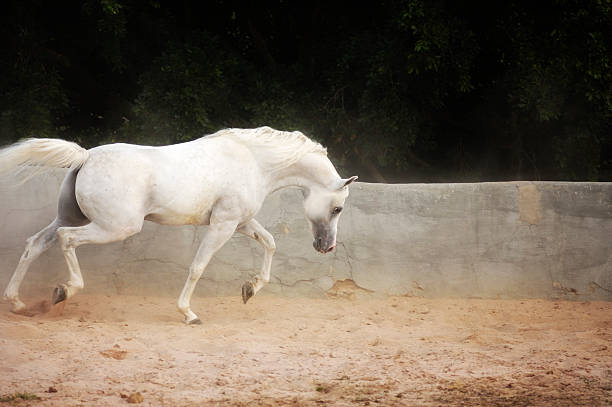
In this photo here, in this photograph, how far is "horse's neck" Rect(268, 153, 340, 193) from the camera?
18.5 feet

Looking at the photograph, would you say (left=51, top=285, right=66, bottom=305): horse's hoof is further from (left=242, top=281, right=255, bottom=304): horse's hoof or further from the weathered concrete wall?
the weathered concrete wall

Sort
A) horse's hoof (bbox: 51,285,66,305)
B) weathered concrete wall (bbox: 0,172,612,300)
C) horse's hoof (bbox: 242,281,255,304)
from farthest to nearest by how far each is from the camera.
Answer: weathered concrete wall (bbox: 0,172,612,300)
horse's hoof (bbox: 242,281,255,304)
horse's hoof (bbox: 51,285,66,305)

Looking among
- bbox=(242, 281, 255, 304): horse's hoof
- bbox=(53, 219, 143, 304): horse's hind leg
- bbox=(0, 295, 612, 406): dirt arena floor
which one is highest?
bbox=(53, 219, 143, 304): horse's hind leg

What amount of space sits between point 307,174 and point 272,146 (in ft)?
1.20

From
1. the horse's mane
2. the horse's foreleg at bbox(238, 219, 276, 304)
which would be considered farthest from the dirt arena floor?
the horse's mane

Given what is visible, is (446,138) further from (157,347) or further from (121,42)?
(157,347)

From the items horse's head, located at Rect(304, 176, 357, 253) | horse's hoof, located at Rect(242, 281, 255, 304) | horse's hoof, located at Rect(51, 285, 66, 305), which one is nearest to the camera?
horse's hoof, located at Rect(51, 285, 66, 305)

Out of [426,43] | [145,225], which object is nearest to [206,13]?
[426,43]

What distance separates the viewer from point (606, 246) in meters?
6.22

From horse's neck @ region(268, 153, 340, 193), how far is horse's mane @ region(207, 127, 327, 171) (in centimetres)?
6

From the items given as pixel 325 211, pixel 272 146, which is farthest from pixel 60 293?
pixel 325 211

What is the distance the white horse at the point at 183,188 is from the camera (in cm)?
491

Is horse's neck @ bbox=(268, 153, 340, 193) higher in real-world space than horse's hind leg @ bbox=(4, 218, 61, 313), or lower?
higher

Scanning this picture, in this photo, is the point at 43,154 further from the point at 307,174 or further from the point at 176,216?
the point at 307,174
